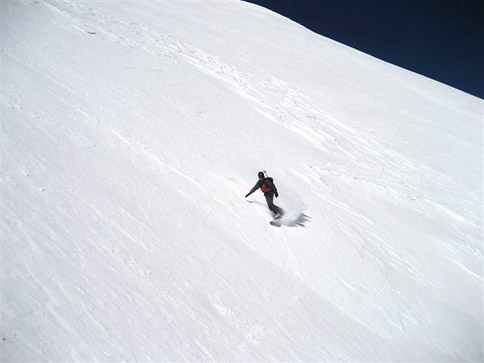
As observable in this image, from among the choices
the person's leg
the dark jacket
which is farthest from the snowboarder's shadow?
the dark jacket

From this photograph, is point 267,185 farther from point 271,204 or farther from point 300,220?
point 300,220

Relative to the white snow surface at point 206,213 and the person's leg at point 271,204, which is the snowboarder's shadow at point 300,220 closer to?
the white snow surface at point 206,213

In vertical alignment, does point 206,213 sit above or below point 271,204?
below

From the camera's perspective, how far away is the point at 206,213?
263 inches

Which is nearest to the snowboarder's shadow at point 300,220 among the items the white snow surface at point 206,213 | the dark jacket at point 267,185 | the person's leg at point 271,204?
the white snow surface at point 206,213

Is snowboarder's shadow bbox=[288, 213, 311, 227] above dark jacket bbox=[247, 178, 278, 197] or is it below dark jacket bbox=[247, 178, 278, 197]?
below

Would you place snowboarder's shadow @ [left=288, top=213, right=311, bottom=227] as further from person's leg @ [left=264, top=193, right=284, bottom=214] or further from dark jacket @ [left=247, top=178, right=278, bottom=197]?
dark jacket @ [left=247, top=178, right=278, bottom=197]

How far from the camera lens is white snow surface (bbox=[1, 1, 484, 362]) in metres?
4.17

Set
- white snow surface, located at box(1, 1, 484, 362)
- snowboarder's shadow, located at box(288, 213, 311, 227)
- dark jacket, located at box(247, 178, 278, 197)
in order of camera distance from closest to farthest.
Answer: white snow surface, located at box(1, 1, 484, 362) → dark jacket, located at box(247, 178, 278, 197) → snowboarder's shadow, located at box(288, 213, 311, 227)

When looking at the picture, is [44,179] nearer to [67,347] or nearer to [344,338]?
[67,347]

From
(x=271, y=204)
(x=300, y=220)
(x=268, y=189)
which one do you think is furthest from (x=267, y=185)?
(x=300, y=220)

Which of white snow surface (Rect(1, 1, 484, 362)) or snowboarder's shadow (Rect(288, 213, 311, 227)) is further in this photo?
snowboarder's shadow (Rect(288, 213, 311, 227))

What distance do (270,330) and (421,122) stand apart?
53.8 ft

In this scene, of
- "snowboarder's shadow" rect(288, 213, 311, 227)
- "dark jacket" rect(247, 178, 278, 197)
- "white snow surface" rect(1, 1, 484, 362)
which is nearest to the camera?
"white snow surface" rect(1, 1, 484, 362)
